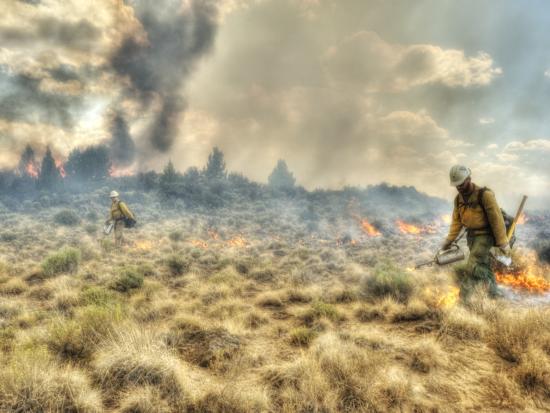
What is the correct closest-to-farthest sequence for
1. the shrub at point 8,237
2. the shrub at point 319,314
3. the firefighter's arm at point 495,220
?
the firefighter's arm at point 495,220 → the shrub at point 319,314 → the shrub at point 8,237

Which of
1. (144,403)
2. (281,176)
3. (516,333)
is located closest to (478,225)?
(516,333)

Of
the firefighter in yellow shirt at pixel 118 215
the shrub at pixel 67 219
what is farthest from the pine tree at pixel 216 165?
the firefighter in yellow shirt at pixel 118 215

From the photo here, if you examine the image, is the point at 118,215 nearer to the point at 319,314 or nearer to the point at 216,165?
the point at 319,314

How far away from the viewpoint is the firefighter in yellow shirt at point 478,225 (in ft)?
15.6

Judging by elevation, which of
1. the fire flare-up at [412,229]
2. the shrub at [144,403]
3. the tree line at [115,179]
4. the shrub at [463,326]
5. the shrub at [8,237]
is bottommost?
the shrub at [144,403]

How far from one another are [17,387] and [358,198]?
49775mm

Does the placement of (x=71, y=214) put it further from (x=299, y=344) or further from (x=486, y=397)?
(x=486, y=397)

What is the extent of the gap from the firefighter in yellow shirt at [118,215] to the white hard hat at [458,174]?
39.9 ft

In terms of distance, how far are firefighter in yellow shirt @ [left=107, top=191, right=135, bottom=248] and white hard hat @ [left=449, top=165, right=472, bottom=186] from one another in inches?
479

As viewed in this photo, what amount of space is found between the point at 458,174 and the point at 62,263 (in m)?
11.2

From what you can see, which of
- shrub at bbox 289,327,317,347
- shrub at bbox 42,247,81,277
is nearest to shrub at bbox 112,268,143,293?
shrub at bbox 42,247,81,277

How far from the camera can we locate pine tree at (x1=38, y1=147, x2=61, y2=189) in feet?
154

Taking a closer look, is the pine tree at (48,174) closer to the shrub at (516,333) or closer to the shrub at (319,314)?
the shrub at (319,314)

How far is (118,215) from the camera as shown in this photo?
43.0 feet
